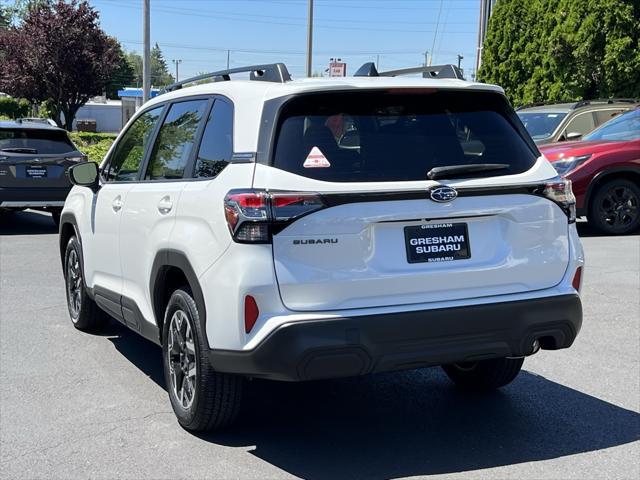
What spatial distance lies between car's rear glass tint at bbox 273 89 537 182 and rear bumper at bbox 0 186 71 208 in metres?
9.41

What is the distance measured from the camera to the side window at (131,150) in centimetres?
545

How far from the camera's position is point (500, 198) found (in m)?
4.08

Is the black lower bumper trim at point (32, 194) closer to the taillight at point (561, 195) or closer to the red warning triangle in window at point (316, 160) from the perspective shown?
the red warning triangle in window at point (316, 160)

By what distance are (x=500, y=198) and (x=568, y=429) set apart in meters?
1.42

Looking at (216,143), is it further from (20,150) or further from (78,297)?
(20,150)

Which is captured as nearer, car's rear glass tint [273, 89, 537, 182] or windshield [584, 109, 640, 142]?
car's rear glass tint [273, 89, 537, 182]

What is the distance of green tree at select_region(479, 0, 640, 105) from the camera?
17750 mm

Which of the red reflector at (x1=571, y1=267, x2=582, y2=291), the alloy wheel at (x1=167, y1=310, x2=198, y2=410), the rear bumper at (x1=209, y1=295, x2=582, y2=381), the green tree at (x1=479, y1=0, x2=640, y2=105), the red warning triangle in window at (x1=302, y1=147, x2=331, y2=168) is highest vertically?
the green tree at (x1=479, y1=0, x2=640, y2=105)

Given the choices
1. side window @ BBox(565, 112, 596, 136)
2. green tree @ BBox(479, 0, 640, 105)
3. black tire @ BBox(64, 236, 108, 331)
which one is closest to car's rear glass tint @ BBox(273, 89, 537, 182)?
black tire @ BBox(64, 236, 108, 331)

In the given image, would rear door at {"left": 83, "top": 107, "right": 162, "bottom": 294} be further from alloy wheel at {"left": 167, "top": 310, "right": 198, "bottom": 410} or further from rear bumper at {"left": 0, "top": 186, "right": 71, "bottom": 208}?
rear bumper at {"left": 0, "top": 186, "right": 71, "bottom": 208}

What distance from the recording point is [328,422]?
4684 millimetres

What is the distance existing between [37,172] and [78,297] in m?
6.48

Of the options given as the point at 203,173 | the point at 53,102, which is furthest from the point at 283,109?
the point at 53,102

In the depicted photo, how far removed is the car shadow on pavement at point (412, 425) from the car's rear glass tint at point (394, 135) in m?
1.43
